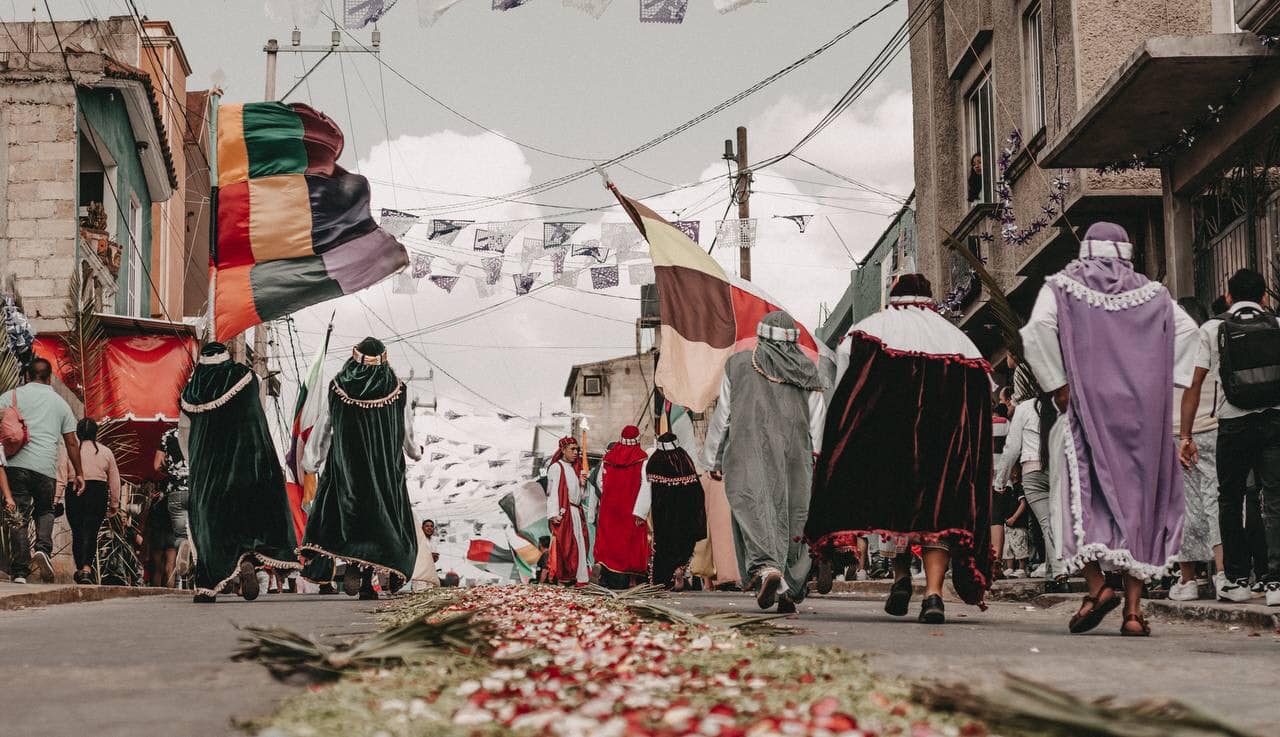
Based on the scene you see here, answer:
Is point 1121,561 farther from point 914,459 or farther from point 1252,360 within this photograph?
point 1252,360

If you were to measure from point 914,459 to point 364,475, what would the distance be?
5233 mm

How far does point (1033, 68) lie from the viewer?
712 inches

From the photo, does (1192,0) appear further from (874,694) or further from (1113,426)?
(874,694)

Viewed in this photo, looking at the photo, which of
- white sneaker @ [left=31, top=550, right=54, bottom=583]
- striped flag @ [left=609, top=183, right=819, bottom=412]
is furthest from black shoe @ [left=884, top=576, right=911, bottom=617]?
white sneaker @ [left=31, top=550, right=54, bottom=583]

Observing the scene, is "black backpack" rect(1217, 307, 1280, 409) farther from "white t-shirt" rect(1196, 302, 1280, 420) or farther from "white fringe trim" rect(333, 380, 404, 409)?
"white fringe trim" rect(333, 380, 404, 409)

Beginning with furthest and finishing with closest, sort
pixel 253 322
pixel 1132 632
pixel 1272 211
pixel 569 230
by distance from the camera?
pixel 569 230 < pixel 253 322 < pixel 1272 211 < pixel 1132 632

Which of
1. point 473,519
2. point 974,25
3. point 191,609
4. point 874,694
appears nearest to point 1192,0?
point 974,25

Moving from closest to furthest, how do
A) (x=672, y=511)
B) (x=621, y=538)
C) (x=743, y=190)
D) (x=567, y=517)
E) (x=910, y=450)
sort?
(x=910, y=450) → (x=672, y=511) → (x=621, y=538) → (x=567, y=517) → (x=743, y=190)

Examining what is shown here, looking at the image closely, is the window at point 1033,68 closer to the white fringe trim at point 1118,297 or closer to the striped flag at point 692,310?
the striped flag at point 692,310

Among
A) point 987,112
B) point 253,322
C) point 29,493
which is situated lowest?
point 29,493

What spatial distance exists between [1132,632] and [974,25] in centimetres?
1446

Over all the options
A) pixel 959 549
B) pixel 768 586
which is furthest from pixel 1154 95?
pixel 768 586

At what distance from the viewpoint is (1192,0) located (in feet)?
49.3

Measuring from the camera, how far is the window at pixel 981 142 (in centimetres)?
2034
